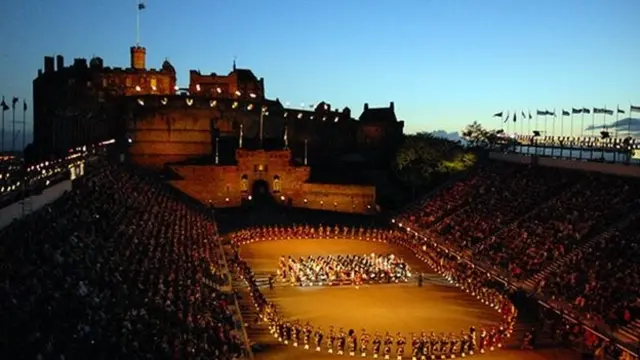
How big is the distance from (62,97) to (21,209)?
55544 mm

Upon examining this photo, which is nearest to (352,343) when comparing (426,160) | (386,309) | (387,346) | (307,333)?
(387,346)

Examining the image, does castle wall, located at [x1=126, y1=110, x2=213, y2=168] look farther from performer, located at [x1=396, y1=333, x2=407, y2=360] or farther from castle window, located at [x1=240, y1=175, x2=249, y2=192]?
performer, located at [x1=396, y1=333, x2=407, y2=360]

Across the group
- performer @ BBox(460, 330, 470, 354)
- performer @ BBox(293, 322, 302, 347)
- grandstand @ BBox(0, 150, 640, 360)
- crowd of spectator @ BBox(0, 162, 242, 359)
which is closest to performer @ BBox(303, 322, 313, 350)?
performer @ BBox(293, 322, 302, 347)

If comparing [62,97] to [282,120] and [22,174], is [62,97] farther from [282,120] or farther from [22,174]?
[22,174]

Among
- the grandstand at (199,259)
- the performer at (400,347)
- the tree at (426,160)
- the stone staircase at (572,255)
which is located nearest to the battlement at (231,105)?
the tree at (426,160)

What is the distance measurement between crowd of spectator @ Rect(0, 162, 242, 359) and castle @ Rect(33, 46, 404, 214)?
3391cm

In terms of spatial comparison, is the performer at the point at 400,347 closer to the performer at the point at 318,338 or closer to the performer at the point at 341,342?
the performer at the point at 341,342

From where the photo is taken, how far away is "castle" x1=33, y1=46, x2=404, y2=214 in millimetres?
73312

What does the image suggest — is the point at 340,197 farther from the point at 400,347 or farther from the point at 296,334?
the point at 400,347

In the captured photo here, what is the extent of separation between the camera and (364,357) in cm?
2908

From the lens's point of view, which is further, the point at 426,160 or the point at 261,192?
the point at 426,160

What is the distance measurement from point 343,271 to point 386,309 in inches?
281

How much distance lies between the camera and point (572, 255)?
124 ft

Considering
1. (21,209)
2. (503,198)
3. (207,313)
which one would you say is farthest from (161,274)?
(503,198)
